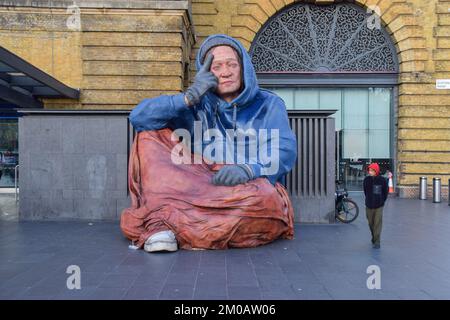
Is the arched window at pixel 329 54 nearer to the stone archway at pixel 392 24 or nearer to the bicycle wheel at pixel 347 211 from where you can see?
the stone archway at pixel 392 24

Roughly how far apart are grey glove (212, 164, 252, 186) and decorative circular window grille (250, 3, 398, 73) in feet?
35.3

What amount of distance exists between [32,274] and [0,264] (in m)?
0.83

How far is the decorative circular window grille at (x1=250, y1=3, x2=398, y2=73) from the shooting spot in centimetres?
1577

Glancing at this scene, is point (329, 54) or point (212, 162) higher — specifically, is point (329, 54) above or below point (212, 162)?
above

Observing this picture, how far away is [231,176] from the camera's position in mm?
5934

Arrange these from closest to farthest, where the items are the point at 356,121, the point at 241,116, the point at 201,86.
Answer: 1. the point at 201,86
2. the point at 241,116
3. the point at 356,121

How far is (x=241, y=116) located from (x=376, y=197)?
2815mm

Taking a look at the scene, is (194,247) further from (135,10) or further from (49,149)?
(135,10)

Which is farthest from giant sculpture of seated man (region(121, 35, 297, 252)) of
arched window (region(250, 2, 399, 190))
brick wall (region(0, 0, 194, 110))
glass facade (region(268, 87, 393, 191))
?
glass facade (region(268, 87, 393, 191))

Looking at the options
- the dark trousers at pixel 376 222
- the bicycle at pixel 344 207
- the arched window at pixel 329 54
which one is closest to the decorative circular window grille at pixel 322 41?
the arched window at pixel 329 54

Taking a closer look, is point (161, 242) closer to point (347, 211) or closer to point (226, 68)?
point (226, 68)

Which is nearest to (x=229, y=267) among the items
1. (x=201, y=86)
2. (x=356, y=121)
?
(x=201, y=86)

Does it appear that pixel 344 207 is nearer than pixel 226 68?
No
